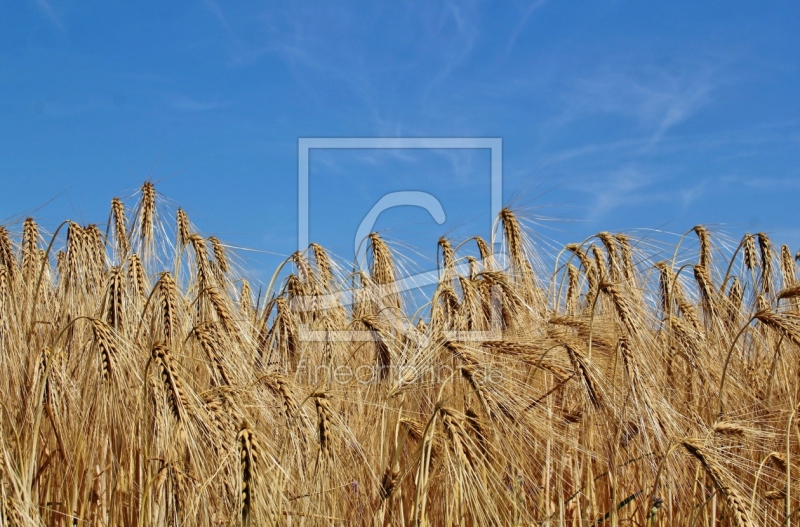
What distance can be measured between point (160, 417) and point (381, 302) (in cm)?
205

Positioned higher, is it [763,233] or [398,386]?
[763,233]

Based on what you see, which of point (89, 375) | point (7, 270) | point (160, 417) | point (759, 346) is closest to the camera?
point (160, 417)

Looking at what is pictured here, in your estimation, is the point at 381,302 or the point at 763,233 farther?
the point at 763,233

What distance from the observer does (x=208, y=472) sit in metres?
2.38

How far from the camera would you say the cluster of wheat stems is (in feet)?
7.89

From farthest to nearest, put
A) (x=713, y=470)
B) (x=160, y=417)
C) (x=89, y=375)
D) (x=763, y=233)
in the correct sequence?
(x=763, y=233) → (x=89, y=375) → (x=713, y=470) → (x=160, y=417)

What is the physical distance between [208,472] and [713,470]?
1.70 m

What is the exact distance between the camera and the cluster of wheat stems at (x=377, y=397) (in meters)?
2.40

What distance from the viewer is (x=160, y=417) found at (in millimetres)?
2320

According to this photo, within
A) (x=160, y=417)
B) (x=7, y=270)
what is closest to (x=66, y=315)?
(x=7, y=270)

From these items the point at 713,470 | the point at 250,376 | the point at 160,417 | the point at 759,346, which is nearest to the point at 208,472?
the point at 160,417

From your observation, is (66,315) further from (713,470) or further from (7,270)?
(713,470)

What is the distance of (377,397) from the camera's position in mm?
3426

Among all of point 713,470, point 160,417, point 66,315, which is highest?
point 66,315
